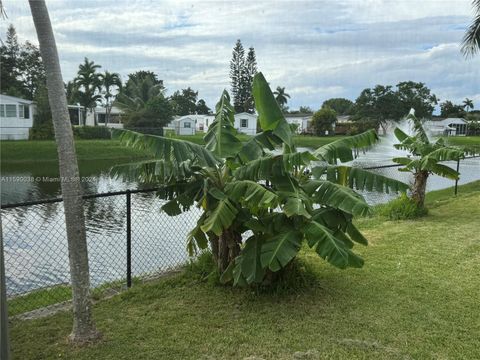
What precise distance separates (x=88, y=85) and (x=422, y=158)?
44.3 metres

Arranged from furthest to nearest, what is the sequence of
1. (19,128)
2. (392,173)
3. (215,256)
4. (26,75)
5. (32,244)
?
(26,75) → (19,128) → (392,173) → (32,244) → (215,256)

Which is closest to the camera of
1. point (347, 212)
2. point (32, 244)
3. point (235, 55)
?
point (347, 212)

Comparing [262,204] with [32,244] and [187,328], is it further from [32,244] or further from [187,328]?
[32,244]

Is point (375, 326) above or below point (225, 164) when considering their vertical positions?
below

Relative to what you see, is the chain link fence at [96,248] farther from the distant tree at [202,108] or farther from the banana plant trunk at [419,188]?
the distant tree at [202,108]

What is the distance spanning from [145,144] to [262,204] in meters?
1.27

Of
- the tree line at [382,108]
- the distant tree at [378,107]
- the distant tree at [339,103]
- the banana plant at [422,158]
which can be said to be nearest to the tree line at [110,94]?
the tree line at [382,108]

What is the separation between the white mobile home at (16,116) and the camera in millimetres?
32031

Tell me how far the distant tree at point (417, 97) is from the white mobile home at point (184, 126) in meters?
30.4

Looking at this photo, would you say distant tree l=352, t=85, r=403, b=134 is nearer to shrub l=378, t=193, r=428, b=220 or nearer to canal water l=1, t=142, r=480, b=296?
canal water l=1, t=142, r=480, b=296

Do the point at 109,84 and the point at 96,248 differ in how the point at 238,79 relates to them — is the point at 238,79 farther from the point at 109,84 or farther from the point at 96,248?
the point at 96,248

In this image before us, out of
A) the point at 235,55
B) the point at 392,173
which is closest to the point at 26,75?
the point at 235,55

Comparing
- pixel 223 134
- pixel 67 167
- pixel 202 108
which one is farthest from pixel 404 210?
pixel 202 108

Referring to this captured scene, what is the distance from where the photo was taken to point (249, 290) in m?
4.87
